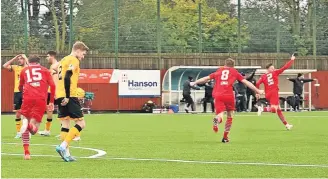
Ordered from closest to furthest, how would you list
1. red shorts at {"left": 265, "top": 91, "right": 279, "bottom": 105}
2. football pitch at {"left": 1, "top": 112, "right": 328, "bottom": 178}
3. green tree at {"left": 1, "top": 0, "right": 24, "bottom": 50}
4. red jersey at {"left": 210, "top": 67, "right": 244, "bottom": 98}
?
football pitch at {"left": 1, "top": 112, "right": 328, "bottom": 178}
red jersey at {"left": 210, "top": 67, "right": 244, "bottom": 98}
red shorts at {"left": 265, "top": 91, "right": 279, "bottom": 105}
green tree at {"left": 1, "top": 0, "right": 24, "bottom": 50}

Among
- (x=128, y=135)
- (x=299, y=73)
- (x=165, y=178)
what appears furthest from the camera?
(x=299, y=73)

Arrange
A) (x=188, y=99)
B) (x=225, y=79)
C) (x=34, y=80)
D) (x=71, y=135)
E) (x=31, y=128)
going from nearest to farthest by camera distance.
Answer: (x=71, y=135)
(x=31, y=128)
(x=34, y=80)
(x=225, y=79)
(x=188, y=99)

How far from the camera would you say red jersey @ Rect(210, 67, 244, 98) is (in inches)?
774

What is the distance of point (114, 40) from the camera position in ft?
157

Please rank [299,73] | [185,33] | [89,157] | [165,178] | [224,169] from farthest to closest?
[185,33], [299,73], [89,157], [224,169], [165,178]

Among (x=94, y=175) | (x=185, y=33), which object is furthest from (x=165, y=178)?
(x=185, y=33)

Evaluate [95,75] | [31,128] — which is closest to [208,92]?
[95,75]

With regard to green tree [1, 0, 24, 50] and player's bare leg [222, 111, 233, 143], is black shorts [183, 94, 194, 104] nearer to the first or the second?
green tree [1, 0, 24, 50]

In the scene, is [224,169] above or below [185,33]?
below

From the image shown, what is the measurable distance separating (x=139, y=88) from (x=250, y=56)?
691 cm

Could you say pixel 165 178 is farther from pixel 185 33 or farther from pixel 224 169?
pixel 185 33

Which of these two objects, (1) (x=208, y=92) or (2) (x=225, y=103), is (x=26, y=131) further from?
(1) (x=208, y=92)

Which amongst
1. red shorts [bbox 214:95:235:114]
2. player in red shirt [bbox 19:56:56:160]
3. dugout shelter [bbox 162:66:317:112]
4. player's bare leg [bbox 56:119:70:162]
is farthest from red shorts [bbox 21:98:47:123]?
dugout shelter [bbox 162:66:317:112]

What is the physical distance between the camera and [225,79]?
1972 centimetres
